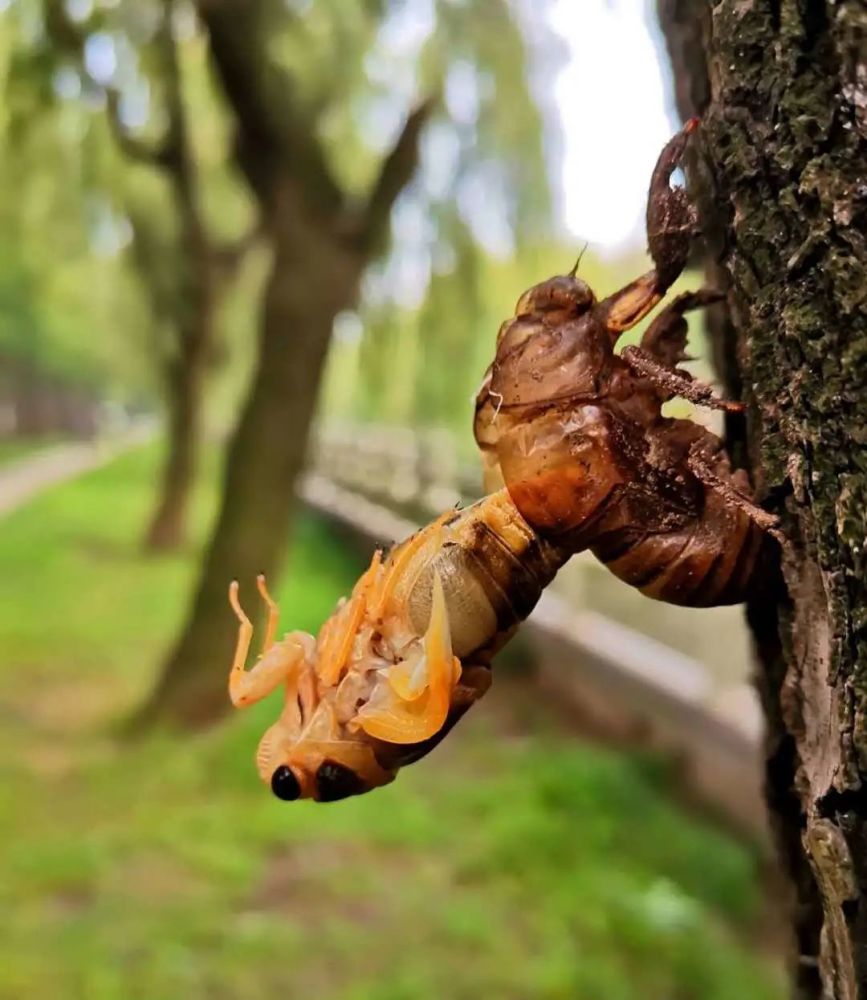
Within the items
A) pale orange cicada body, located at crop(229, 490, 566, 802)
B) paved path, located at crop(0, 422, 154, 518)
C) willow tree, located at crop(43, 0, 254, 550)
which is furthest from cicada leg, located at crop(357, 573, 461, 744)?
paved path, located at crop(0, 422, 154, 518)

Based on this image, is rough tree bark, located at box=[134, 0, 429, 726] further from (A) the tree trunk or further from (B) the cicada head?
(B) the cicada head

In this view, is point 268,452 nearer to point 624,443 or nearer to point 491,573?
point 491,573

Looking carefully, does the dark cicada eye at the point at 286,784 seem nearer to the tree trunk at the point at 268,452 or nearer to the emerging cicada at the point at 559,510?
the emerging cicada at the point at 559,510

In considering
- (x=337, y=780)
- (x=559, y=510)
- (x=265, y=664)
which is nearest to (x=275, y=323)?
(x=265, y=664)

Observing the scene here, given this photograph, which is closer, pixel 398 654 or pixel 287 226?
pixel 398 654

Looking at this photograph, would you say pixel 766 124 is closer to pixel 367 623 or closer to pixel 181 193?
pixel 367 623
